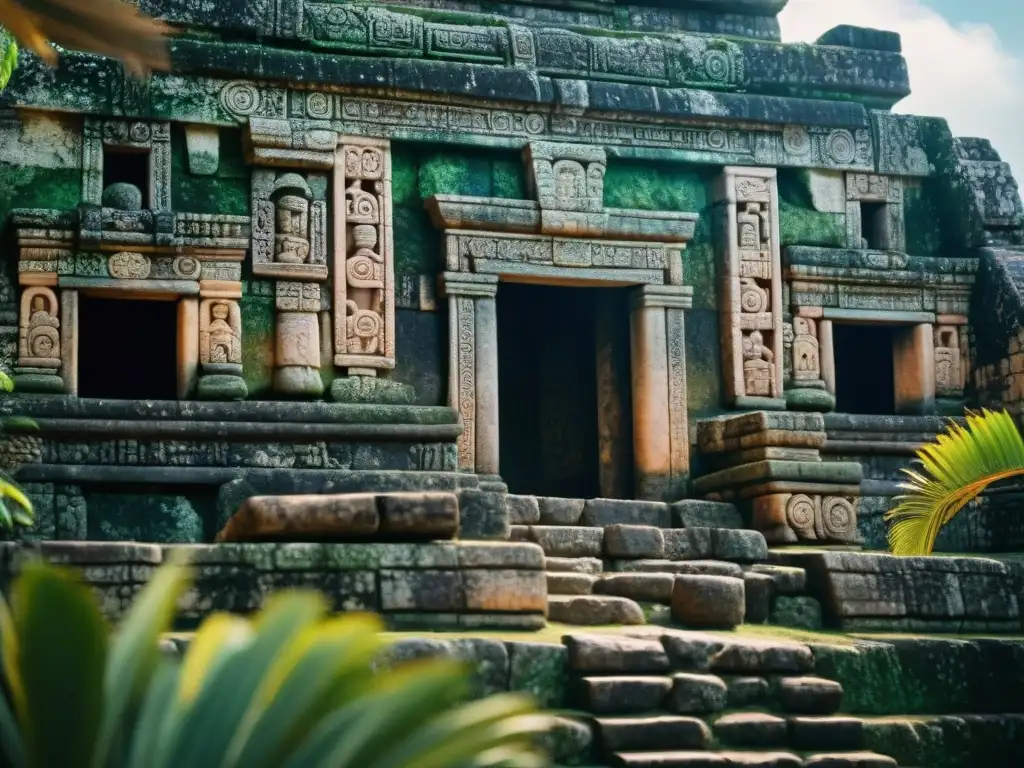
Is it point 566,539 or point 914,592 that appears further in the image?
point 566,539

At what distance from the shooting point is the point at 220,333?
13945 millimetres

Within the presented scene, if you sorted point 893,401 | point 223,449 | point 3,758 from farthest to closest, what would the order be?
point 893,401, point 223,449, point 3,758

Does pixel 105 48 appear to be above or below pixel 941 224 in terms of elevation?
below

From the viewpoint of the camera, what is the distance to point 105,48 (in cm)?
545

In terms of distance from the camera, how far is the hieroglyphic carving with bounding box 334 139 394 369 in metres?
14.3

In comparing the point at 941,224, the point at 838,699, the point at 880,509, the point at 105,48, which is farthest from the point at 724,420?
the point at 105,48

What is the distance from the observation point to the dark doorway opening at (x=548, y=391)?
17.8 m

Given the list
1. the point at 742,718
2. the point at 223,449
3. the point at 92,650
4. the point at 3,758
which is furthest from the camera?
the point at 223,449

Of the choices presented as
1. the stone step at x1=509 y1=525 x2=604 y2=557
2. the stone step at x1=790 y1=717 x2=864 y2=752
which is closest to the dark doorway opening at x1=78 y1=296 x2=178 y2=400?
the stone step at x1=509 y1=525 x2=604 y2=557

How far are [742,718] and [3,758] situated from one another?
5087 millimetres

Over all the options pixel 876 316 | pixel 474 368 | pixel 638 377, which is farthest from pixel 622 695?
pixel 876 316

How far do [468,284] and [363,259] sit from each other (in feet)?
2.94

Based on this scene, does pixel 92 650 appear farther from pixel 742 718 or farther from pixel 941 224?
pixel 941 224

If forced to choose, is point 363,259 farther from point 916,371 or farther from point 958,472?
point 916,371
